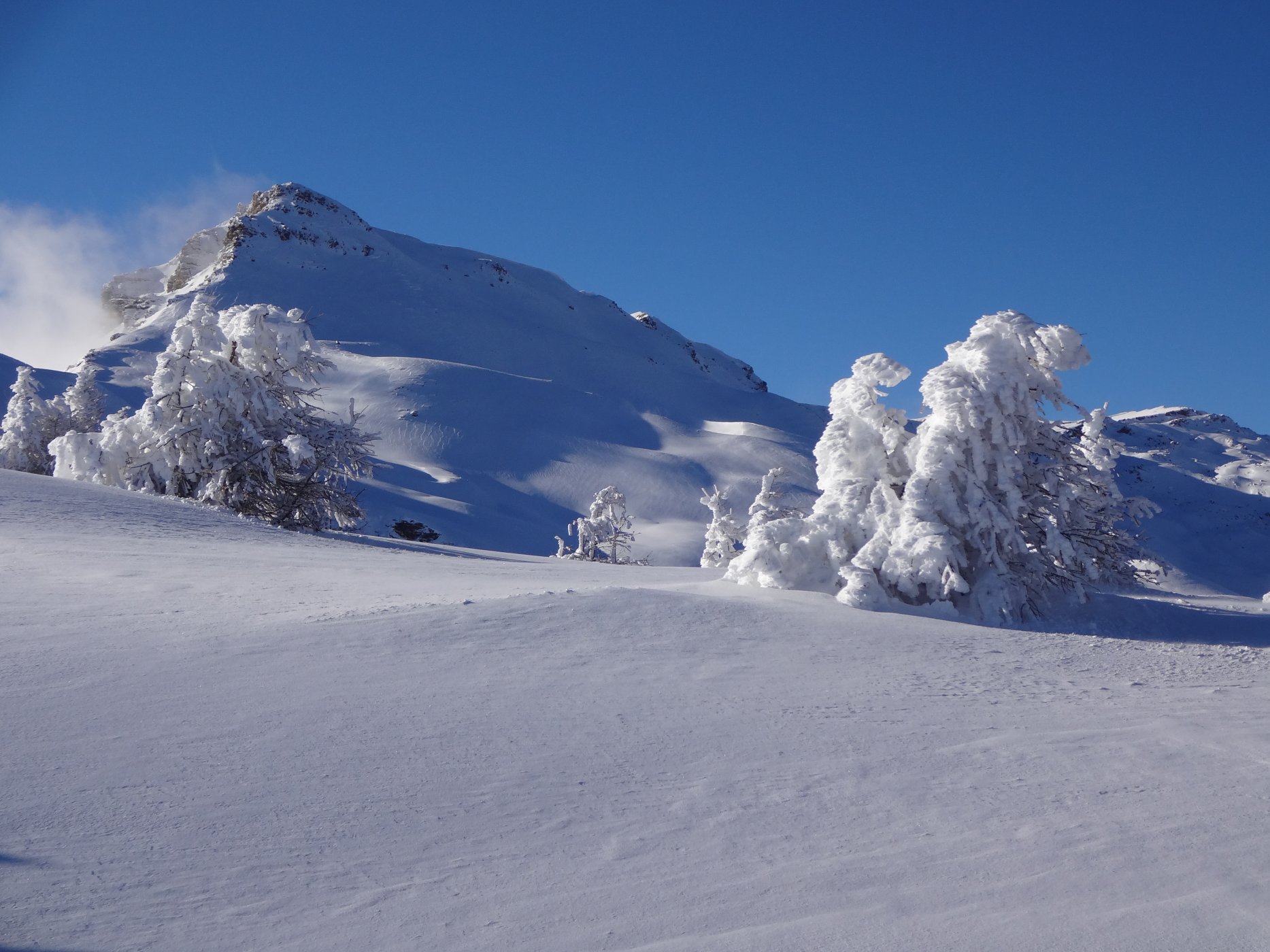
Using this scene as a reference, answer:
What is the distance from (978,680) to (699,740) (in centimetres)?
327

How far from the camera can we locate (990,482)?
13055 mm

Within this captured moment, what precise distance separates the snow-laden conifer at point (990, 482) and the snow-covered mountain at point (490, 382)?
35715mm

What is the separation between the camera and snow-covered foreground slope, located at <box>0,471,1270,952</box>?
4.31 meters

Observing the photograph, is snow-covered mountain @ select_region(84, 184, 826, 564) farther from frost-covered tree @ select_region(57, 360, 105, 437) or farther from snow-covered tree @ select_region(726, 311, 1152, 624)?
snow-covered tree @ select_region(726, 311, 1152, 624)

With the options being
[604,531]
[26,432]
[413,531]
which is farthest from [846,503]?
[26,432]

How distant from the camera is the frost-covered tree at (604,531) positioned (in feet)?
134

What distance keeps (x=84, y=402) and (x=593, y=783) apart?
52.8 metres

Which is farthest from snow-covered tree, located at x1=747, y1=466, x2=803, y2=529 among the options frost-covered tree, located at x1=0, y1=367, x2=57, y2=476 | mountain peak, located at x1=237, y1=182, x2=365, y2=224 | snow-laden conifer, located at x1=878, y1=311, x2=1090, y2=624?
mountain peak, located at x1=237, y1=182, x2=365, y2=224

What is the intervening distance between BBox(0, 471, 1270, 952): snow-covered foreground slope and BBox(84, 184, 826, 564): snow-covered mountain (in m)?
38.1

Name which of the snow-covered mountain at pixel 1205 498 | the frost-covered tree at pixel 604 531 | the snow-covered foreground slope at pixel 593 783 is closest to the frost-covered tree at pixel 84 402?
the frost-covered tree at pixel 604 531

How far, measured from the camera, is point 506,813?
5.13 metres

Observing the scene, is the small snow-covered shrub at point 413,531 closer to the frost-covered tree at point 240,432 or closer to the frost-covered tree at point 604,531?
the frost-covered tree at point 604,531

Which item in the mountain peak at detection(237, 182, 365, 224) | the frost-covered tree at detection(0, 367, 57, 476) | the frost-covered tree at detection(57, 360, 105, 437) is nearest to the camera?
the frost-covered tree at detection(0, 367, 57, 476)

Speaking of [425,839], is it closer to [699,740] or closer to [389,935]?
[389,935]
